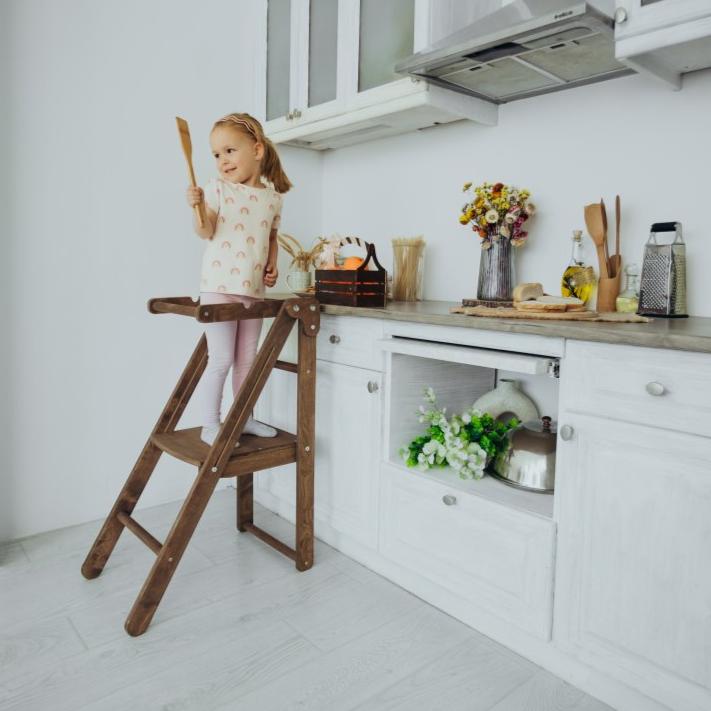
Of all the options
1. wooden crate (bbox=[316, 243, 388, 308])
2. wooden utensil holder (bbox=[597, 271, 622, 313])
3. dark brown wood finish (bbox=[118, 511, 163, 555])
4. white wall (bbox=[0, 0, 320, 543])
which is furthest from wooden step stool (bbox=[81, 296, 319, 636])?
wooden utensil holder (bbox=[597, 271, 622, 313])

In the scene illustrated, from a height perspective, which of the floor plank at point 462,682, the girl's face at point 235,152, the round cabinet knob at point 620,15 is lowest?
the floor plank at point 462,682

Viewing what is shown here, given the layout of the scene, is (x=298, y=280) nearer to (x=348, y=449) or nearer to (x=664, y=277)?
(x=348, y=449)

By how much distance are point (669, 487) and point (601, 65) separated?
Answer: 49.1 inches

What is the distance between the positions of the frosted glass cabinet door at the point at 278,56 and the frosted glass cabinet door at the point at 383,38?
0.44m

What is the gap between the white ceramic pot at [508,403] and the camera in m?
2.00

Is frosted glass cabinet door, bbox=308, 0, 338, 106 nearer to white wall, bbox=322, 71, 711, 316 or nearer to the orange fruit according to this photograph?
white wall, bbox=322, 71, 711, 316

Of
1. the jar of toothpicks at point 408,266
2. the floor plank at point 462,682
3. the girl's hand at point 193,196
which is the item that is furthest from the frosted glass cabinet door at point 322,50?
the floor plank at point 462,682

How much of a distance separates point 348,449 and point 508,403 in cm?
55

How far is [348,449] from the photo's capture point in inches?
81.0

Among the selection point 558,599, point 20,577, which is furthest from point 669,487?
point 20,577

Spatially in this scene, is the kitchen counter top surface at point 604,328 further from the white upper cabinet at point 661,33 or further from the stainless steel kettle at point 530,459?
the white upper cabinet at point 661,33

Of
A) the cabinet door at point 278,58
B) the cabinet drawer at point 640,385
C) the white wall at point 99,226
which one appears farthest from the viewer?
the cabinet door at point 278,58

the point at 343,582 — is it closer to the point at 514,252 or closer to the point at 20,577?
the point at 20,577

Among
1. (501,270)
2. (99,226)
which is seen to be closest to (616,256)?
(501,270)
